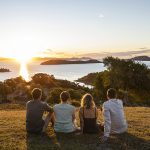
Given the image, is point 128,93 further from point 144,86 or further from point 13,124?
point 13,124

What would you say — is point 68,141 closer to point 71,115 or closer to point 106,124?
point 71,115

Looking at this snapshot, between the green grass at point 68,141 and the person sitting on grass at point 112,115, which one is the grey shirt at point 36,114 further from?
the person sitting on grass at point 112,115

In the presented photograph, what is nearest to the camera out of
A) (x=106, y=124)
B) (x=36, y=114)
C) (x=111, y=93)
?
(x=106, y=124)

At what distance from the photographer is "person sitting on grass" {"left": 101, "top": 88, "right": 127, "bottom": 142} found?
13344mm

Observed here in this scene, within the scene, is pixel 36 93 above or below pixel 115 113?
above

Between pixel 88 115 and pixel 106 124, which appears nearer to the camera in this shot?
pixel 106 124

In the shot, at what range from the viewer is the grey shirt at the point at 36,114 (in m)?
14.1

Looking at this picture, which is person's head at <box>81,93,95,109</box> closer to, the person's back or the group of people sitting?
the group of people sitting

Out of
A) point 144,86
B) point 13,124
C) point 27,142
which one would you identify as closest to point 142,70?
point 144,86

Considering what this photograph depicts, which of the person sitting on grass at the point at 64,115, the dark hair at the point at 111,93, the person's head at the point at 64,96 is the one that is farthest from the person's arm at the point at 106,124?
the person's head at the point at 64,96

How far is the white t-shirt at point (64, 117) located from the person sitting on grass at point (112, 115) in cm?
139

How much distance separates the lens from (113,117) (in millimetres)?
13883

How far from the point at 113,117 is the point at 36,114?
3.06 metres

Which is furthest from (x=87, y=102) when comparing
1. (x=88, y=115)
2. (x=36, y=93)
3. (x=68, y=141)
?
(x=36, y=93)
